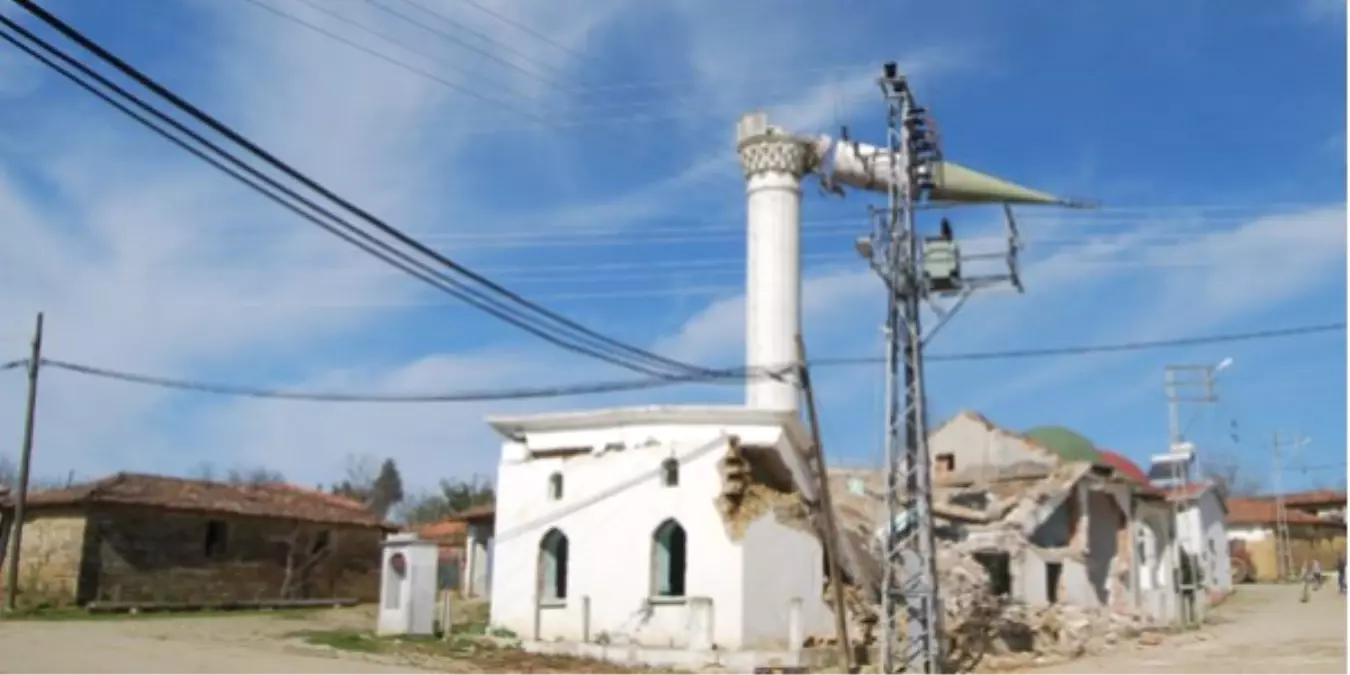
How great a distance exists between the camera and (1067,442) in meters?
44.2

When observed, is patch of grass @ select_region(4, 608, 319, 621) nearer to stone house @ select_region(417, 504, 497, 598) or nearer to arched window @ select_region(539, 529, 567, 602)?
arched window @ select_region(539, 529, 567, 602)

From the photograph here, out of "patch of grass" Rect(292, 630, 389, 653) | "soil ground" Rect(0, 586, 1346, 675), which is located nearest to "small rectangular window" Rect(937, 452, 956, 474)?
"soil ground" Rect(0, 586, 1346, 675)

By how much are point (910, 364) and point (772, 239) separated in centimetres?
1628

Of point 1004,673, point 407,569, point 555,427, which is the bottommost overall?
point 1004,673

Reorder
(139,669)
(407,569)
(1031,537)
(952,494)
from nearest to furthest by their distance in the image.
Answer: (139,669), (407,569), (1031,537), (952,494)

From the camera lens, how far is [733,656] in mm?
23031

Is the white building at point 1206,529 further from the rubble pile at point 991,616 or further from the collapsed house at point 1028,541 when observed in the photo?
the rubble pile at point 991,616

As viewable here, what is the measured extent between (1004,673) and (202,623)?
16.5 m

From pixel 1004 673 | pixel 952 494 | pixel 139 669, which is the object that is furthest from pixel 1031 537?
pixel 139 669

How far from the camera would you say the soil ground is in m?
19.3

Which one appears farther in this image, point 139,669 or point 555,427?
point 555,427

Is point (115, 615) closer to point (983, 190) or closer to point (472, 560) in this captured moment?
point (472, 560)

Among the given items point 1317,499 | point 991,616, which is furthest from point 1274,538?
Answer: point 991,616

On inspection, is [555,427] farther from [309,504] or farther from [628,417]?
[309,504]
